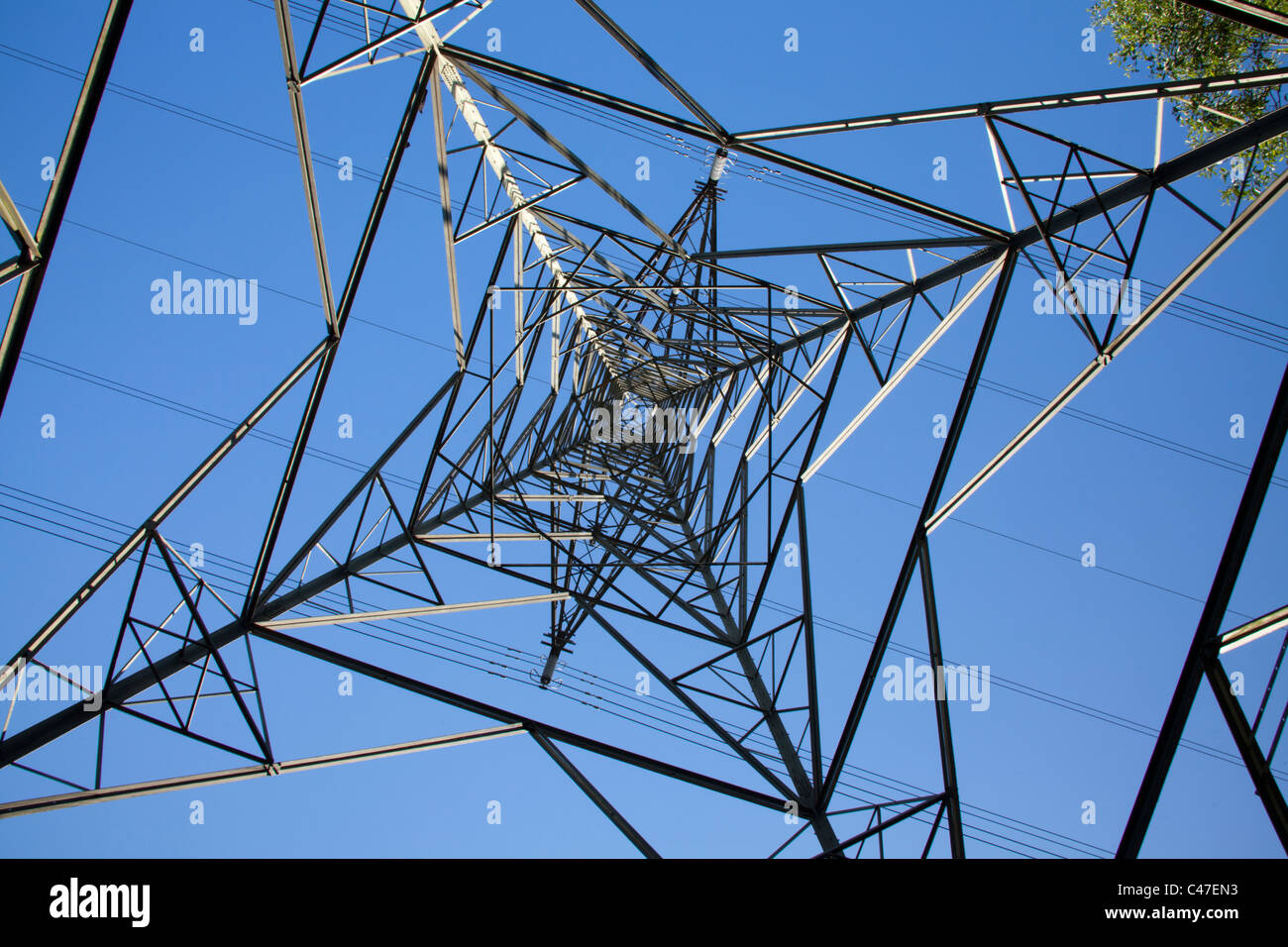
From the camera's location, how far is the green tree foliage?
43.6ft

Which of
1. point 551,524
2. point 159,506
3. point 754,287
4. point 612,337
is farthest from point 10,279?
point 612,337

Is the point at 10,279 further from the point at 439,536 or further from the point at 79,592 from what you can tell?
the point at 439,536

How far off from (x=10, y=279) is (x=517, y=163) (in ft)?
24.4

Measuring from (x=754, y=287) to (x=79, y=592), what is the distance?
8037 millimetres

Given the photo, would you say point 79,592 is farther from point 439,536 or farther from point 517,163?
point 517,163

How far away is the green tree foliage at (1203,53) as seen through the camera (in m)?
13.3

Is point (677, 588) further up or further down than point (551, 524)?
further down

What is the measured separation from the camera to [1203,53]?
1366cm
